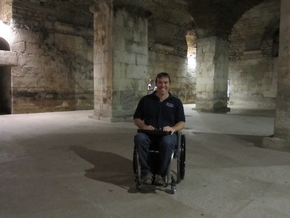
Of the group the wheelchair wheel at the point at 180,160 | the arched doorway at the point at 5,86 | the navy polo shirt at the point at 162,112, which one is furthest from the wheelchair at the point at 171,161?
the arched doorway at the point at 5,86

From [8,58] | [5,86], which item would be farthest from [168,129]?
[5,86]

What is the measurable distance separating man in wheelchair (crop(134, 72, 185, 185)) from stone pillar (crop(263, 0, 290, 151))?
229 cm

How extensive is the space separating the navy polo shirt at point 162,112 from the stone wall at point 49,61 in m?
7.72

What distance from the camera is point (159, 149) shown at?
2.41m

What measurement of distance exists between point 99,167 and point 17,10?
8.00 metres

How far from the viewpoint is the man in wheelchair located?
2.35m

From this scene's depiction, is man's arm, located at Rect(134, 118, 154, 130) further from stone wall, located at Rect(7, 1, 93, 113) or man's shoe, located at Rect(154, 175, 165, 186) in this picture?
stone wall, located at Rect(7, 1, 93, 113)

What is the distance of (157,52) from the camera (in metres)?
13.5

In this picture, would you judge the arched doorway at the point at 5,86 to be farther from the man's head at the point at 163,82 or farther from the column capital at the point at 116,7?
the man's head at the point at 163,82

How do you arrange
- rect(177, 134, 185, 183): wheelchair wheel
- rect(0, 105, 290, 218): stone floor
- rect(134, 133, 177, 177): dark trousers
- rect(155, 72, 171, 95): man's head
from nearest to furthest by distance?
1. rect(0, 105, 290, 218): stone floor
2. rect(134, 133, 177, 177): dark trousers
3. rect(177, 134, 185, 183): wheelchair wheel
4. rect(155, 72, 171, 95): man's head

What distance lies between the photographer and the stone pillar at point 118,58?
7.16 meters

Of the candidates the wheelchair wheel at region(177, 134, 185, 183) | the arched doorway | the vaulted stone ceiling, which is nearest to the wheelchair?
the wheelchair wheel at region(177, 134, 185, 183)

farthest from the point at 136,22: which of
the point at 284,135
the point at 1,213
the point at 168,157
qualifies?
the point at 1,213

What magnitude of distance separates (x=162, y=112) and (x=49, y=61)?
324 inches
